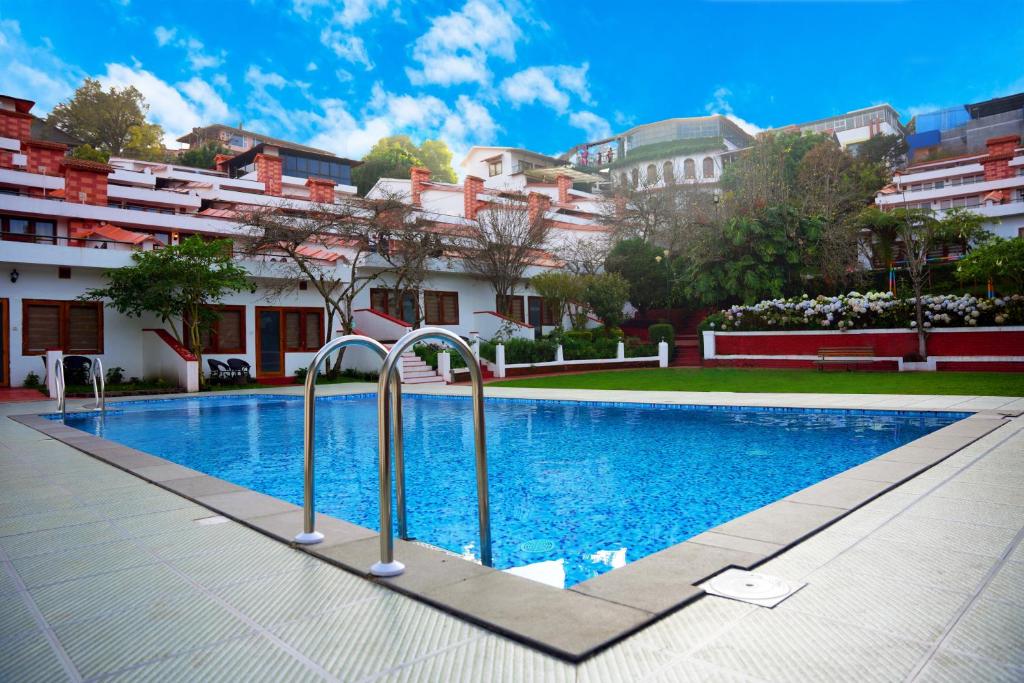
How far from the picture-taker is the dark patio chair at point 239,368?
64.8 feet

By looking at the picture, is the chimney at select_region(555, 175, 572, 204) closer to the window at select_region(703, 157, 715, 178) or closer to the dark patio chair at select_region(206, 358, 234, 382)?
the window at select_region(703, 157, 715, 178)

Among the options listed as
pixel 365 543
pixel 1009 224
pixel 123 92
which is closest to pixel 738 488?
pixel 365 543

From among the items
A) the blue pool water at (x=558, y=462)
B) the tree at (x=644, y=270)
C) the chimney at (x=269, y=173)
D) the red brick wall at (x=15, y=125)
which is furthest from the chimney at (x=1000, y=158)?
the red brick wall at (x=15, y=125)

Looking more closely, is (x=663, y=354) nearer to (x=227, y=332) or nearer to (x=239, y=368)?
(x=239, y=368)

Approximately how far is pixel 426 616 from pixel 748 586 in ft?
4.59

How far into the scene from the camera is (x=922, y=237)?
71.3 feet

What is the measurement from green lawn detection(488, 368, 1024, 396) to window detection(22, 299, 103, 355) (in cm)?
1152

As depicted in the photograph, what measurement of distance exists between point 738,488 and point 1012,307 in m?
14.2

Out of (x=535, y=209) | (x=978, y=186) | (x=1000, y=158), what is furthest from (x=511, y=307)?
(x=1000, y=158)

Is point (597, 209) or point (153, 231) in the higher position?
point (597, 209)

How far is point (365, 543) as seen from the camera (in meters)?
3.69

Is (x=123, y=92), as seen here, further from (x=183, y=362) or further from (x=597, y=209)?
(x=183, y=362)

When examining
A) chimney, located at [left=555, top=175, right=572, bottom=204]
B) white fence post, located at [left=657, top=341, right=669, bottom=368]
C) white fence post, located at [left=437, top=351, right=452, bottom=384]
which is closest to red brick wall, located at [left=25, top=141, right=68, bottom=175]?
white fence post, located at [left=437, top=351, right=452, bottom=384]

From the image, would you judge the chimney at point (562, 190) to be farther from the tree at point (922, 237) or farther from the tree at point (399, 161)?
the tree at point (922, 237)
